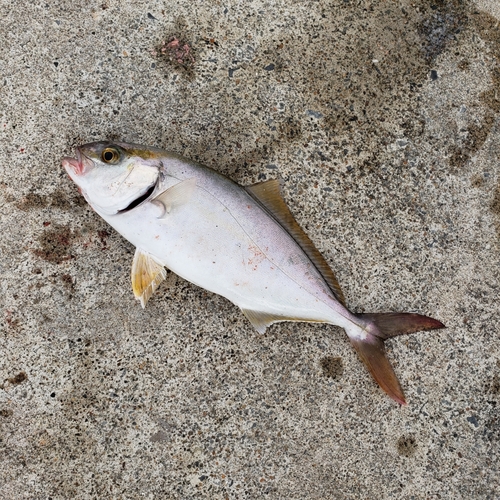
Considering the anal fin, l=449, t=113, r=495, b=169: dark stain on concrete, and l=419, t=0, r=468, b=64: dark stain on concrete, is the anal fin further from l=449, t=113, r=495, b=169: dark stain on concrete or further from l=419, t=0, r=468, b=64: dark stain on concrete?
l=419, t=0, r=468, b=64: dark stain on concrete

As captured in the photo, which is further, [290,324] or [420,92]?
[420,92]

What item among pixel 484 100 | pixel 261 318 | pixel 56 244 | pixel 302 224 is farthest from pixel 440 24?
→ pixel 56 244

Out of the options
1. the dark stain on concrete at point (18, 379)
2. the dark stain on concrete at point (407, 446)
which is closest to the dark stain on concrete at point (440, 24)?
the dark stain on concrete at point (407, 446)

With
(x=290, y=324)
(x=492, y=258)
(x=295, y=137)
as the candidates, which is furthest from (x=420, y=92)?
(x=290, y=324)

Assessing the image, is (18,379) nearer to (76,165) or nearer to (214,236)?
(76,165)

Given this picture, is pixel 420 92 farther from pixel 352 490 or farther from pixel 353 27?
pixel 352 490

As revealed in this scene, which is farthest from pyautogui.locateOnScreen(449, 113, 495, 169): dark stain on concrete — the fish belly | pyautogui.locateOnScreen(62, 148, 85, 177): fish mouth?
pyautogui.locateOnScreen(62, 148, 85, 177): fish mouth
